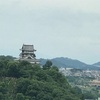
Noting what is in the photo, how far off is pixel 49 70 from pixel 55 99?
1162 centimetres

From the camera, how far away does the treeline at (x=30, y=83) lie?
56409mm

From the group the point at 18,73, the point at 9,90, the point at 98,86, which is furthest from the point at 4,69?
the point at 98,86

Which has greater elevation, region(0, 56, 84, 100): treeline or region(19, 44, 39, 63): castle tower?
region(19, 44, 39, 63): castle tower

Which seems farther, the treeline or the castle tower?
the castle tower

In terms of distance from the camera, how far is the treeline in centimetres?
5641

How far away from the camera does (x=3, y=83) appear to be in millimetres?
58250

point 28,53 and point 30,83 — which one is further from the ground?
point 28,53

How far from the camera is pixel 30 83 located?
5809 centimetres

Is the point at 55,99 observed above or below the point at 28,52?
below

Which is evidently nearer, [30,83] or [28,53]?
[30,83]

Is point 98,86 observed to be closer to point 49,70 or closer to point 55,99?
point 49,70

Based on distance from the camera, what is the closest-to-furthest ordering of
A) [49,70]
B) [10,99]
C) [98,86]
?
[10,99]
[49,70]
[98,86]

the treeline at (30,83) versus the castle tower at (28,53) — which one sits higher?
the castle tower at (28,53)

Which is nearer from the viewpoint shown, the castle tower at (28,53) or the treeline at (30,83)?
the treeline at (30,83)
